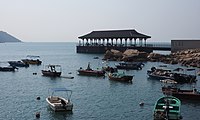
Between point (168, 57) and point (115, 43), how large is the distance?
39080 mm

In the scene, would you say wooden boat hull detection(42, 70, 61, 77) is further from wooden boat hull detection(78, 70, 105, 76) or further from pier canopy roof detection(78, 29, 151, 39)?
pier canopy roof detection(78, 29, 151, 39)

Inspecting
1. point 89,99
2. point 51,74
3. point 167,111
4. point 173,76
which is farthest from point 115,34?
point 167,111

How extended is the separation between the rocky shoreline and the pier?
1212 cm

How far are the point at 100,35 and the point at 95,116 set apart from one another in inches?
3790

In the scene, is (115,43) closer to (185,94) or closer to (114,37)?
(114,37)

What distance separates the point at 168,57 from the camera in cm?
10188

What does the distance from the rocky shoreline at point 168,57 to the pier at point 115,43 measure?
12124mm

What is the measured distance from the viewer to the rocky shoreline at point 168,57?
89000 mm

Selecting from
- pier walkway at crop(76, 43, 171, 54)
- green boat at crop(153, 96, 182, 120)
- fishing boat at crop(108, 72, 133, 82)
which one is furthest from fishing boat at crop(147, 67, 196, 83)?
pier walkway at crop(76, 43, 171, 54)

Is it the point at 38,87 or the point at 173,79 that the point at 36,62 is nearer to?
the point at 38,87

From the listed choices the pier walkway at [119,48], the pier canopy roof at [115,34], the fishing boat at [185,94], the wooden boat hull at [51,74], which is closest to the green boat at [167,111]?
the fishing boat at [185,94]

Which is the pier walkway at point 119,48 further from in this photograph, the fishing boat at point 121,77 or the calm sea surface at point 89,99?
the fishing boat at point 121,77

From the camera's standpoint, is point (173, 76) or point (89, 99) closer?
point (89, 99)

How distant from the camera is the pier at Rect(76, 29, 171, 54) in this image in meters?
121
